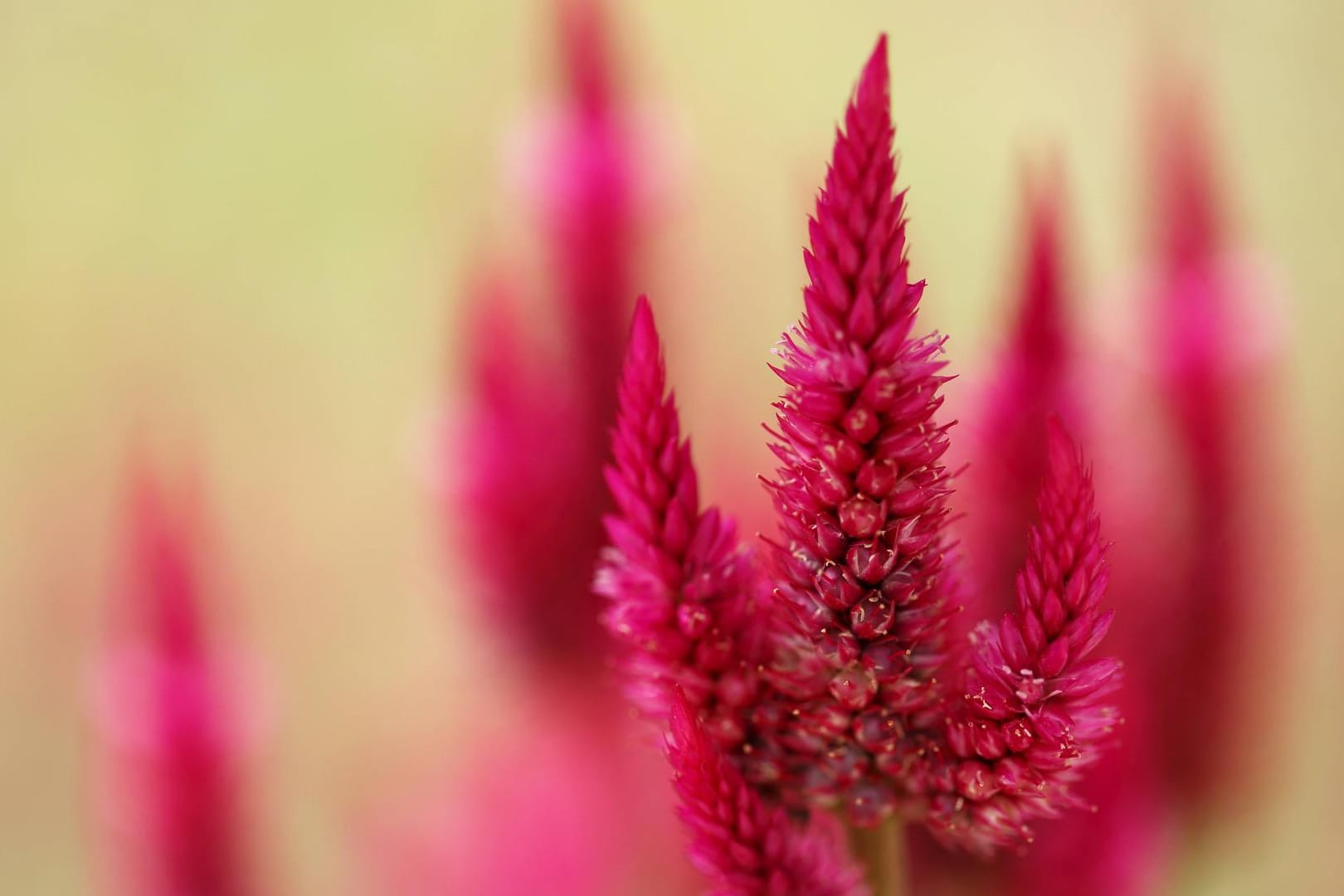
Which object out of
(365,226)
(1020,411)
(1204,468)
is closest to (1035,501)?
(1020,411)

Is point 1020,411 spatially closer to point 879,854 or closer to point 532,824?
point 879,854

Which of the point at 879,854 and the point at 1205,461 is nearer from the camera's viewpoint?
the point at 879,854

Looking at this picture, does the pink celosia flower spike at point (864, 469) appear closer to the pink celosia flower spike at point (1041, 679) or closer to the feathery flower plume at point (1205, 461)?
the pink celosia flower spike at point (1041, 679)

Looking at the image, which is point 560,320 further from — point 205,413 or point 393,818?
point 205,413

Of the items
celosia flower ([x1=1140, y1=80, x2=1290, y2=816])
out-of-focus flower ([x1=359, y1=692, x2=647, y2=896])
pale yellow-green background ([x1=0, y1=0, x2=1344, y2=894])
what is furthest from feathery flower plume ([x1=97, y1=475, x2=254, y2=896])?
pale yellow-green background ([x1=0, y1=0, x2=1344, y2=894])

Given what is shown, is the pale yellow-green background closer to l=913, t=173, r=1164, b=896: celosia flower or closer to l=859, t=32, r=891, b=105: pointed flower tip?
l=913, t=173, r=1164, b=896: celosia flower

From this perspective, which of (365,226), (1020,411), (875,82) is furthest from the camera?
(365,226)

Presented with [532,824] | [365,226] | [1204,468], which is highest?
[365,226]
